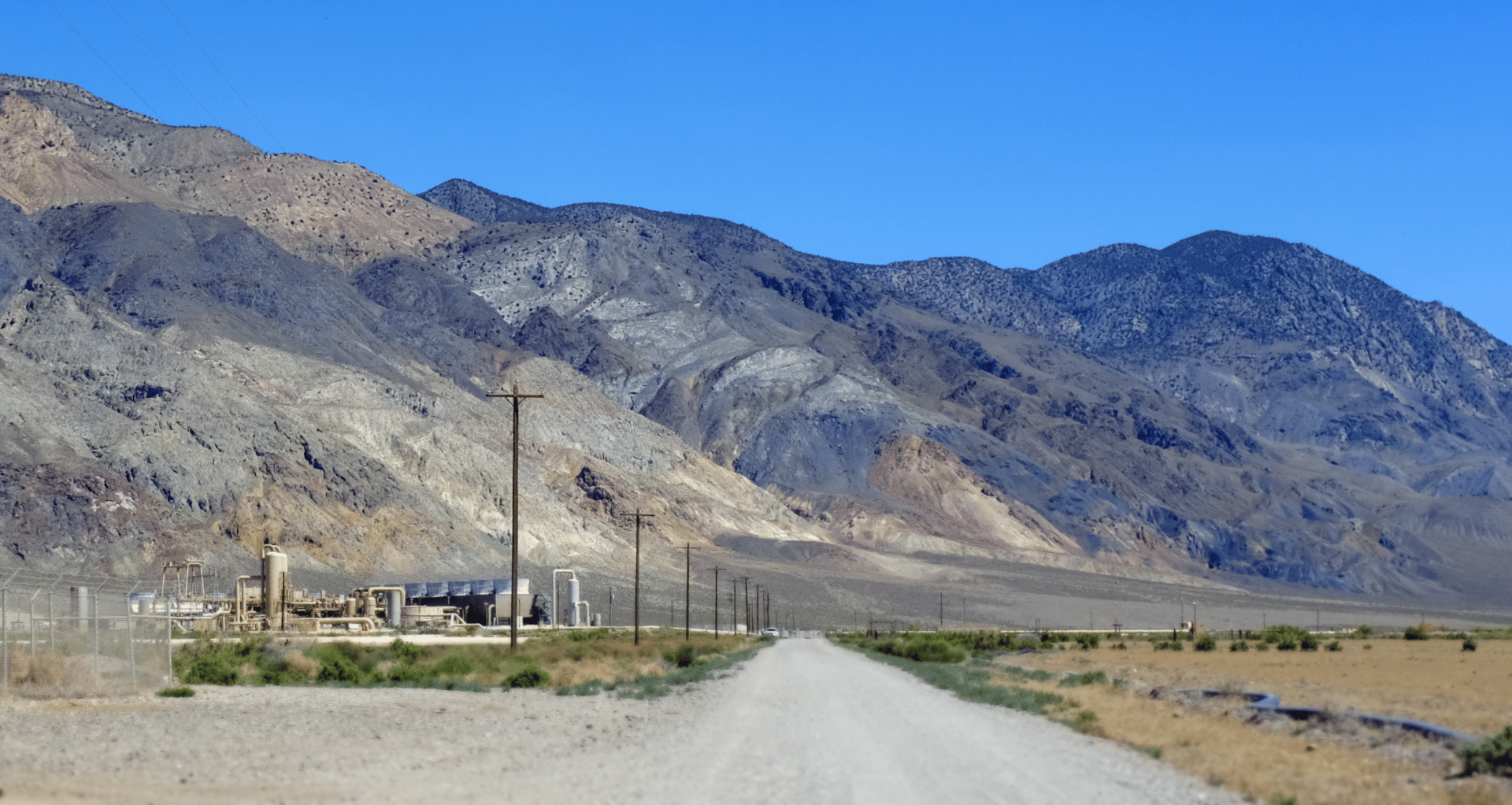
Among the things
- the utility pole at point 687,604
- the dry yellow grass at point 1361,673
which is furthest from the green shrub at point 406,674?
the utility pole at point 687,604

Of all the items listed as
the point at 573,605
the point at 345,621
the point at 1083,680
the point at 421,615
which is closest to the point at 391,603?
the point at 421,615

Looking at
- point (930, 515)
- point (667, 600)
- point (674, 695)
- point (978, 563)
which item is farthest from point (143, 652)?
point (930, 515)

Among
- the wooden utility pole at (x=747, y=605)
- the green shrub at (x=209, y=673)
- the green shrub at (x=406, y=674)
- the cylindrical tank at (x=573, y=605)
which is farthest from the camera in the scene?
the wooden utility pole at (x=747, y=605)

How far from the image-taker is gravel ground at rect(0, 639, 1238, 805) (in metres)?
14.9

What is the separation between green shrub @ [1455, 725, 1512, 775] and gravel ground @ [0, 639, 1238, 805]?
10.7ft

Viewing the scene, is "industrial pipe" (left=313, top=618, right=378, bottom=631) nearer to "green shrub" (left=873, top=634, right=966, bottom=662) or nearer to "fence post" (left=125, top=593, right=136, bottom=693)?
"green shrub" (left=873, top=634, right=966, bottom=662)

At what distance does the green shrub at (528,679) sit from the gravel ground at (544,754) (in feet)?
19.3

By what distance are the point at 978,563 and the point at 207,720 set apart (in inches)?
6228

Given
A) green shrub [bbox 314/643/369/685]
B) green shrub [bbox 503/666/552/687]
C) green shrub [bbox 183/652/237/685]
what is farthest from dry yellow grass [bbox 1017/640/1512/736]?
green shrub [bbox 183/652/237/685]

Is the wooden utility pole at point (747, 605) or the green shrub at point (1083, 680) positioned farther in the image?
the wooden utility pole at point (747, 605)

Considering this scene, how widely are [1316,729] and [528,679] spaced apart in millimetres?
19378

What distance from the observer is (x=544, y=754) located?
18.8m

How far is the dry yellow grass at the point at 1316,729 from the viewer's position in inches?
615

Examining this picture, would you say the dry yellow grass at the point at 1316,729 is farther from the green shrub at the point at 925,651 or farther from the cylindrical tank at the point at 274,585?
the cylindrical tank at the point at 274,585
